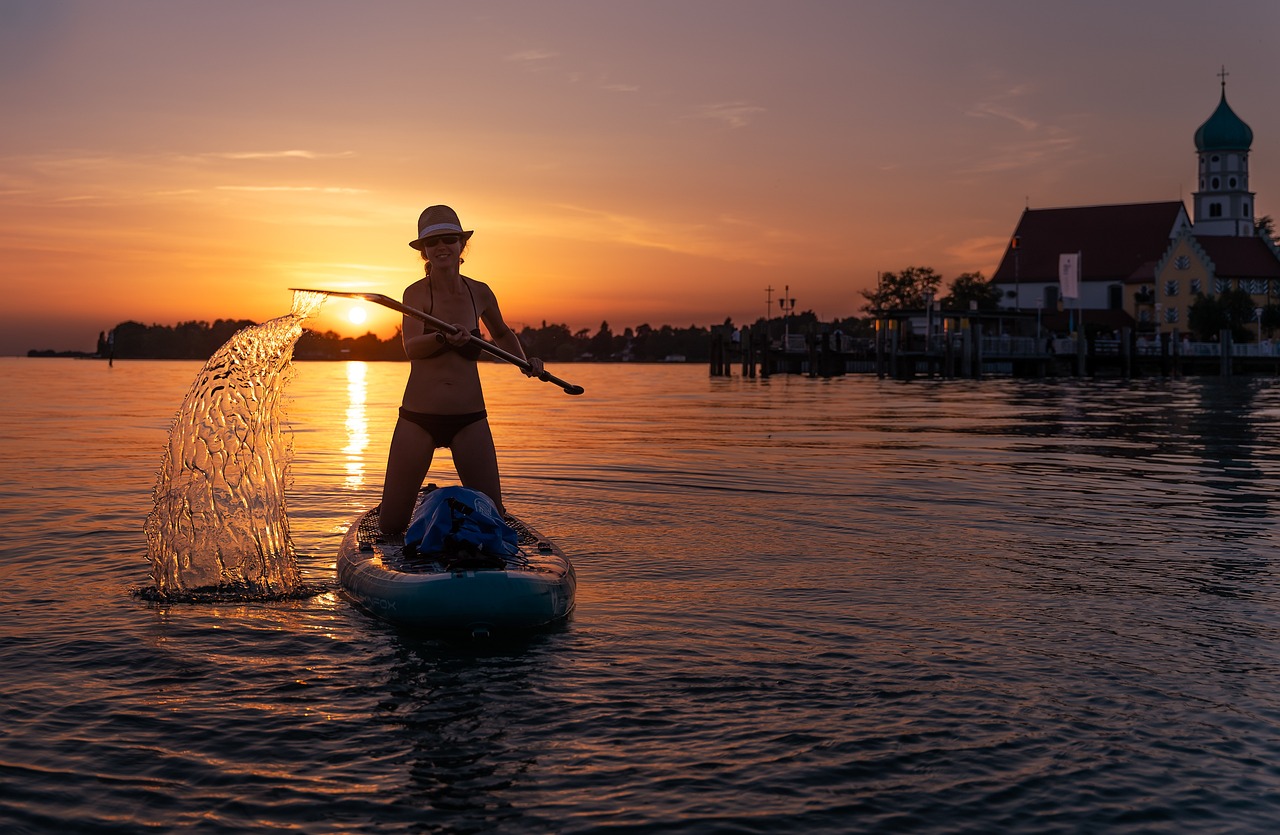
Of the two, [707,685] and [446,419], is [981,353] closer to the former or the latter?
[446,419]

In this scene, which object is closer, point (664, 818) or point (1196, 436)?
point (664, 818)

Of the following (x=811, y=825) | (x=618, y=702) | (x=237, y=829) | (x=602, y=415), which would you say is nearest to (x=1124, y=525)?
(x=618, y=702)

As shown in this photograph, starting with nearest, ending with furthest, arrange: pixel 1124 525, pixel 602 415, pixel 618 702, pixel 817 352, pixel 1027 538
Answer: pixel 618 702
pixel 1027 538
pixel 1124 525
pixel 602 415
pixel 817 352

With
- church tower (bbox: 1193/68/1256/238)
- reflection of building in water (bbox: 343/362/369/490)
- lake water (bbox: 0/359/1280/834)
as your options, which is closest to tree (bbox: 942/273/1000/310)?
church tower (bbox: 1193/68/1256/238)

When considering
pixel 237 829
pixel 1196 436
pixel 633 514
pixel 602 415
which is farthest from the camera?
pixel 602 415

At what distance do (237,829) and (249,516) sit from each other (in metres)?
5.28

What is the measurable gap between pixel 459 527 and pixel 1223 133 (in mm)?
149059

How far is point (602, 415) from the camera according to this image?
36.6 m

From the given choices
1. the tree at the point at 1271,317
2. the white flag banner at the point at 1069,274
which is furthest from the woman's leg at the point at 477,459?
the tree at the point at 1271,317

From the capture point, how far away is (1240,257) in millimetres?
121938

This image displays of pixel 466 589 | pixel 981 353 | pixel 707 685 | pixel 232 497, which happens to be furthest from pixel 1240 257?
pixel 707 685

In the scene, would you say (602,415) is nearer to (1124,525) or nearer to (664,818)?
(1124,525)

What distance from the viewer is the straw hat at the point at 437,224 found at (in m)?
8.15

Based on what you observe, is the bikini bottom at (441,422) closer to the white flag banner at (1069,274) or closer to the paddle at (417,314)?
the paddle at (417,314)
